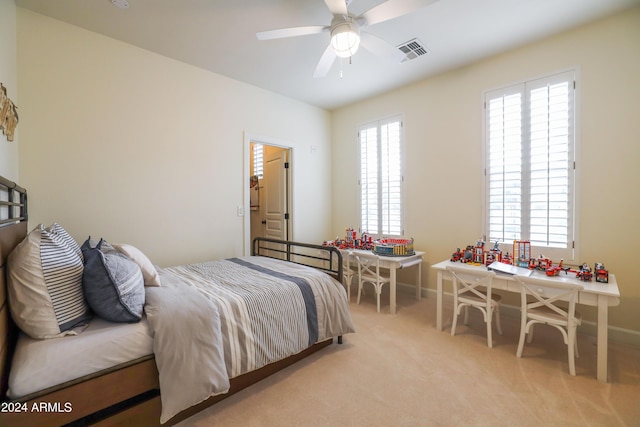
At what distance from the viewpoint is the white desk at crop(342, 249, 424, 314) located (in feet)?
10.6

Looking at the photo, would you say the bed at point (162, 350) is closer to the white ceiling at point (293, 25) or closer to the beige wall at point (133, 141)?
the beige wall at point (133, 141)

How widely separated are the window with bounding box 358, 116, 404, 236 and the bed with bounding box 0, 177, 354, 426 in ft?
7.06

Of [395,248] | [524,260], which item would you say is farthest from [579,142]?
[395,248]

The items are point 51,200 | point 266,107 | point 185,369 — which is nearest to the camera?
point 185,369

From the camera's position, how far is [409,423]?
1.59 m

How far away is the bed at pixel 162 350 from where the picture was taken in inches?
46.1

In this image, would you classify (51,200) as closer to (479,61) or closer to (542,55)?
(479,61)

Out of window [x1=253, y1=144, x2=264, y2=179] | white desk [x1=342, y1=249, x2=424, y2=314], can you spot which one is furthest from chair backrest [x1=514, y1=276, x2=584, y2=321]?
window [x1=253, y1=144, x2=264, y2=179]

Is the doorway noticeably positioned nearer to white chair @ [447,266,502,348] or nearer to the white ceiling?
the white ceiling

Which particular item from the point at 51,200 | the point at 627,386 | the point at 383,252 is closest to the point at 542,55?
the point at 383,252

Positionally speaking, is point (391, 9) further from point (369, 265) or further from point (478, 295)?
point (369, 265)

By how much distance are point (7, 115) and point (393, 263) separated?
3576 mm

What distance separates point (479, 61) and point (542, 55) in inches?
23.4

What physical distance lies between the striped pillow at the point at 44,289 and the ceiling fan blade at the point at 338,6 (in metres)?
2.22
